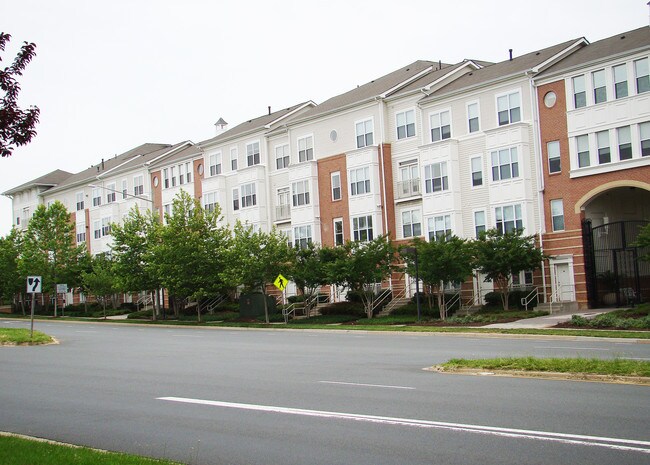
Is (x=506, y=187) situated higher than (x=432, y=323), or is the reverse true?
(x=506, y=187)

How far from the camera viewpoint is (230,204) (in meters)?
58.0

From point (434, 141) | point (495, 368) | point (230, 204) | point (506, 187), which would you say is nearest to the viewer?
point (495, 368)

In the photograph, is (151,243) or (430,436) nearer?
(430,436)

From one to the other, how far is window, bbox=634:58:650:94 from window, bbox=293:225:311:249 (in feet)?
74.2

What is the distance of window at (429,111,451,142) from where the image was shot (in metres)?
43.7

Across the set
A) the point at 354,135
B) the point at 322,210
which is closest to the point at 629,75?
the point at 354,135

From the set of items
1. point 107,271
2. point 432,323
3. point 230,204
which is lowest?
point 432,323

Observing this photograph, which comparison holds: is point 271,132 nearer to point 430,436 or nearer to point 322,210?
point 322,210

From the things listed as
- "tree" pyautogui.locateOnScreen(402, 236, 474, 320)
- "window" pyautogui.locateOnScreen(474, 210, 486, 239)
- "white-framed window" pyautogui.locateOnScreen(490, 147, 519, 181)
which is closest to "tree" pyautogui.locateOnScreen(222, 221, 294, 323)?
"tree" pyautogui.locateOnScreen(402, 236, 474, 320)

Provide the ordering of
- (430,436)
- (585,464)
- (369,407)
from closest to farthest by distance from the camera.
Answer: (585,464) → (430,436) → (369,407)

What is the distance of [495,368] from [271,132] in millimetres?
40699

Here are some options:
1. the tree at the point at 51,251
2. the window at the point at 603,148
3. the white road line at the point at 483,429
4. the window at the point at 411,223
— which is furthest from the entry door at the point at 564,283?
the tree at the point at 51,251

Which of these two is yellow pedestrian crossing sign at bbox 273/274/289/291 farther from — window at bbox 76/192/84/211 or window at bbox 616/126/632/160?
window at bbox 76/192/84/211

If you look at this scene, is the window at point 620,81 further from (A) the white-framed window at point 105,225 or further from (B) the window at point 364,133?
(A) the white-framed window at point 105,225
